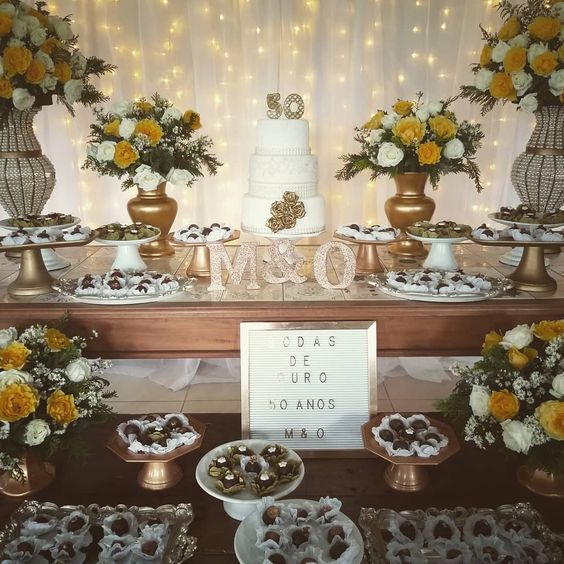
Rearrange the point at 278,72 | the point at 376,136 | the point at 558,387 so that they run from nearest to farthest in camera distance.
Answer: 1. the point at 558,387
2. the point at 376,136
3. the point at 278,72

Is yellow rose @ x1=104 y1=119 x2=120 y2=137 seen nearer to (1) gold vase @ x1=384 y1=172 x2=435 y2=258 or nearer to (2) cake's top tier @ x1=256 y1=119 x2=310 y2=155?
(2) cake's top tier @ x1=256 y1=119 x2=310 y2=155

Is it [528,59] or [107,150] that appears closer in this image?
[528,59]

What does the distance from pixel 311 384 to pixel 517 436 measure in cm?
58

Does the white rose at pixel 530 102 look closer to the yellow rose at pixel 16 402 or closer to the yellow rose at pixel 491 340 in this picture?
→ the yellow rose at pixel 491 340

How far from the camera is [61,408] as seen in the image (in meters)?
1.57

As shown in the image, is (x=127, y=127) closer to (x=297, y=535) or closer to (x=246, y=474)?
(x=246, y=474)

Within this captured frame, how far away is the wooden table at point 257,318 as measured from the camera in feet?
5.94

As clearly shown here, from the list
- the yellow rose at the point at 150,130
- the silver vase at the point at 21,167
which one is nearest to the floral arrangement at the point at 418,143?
the yellow rose at the point at 150,130

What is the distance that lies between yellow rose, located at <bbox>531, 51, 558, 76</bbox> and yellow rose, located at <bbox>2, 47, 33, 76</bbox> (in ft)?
5.59

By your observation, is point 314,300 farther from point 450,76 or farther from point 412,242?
point 450,76

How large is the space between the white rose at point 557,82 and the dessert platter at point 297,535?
1536 mm

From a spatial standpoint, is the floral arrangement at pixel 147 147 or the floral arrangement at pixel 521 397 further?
the floral arrangement at pixel 147 147

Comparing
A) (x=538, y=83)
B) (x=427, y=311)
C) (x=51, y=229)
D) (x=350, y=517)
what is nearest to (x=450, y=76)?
(x=538, y=83)

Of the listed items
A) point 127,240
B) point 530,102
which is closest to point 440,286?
point 530,102
